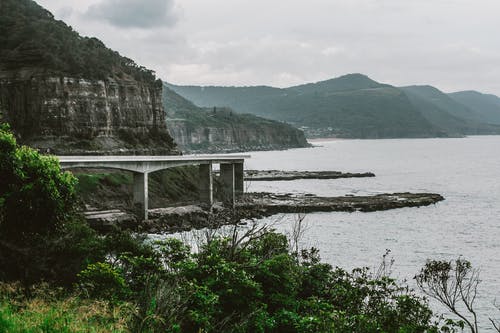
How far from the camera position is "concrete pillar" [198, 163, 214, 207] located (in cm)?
7900

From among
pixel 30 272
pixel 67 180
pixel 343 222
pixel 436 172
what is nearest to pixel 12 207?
pixel 67 180

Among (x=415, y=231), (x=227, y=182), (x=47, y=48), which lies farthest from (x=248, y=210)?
(x=47, y=48)

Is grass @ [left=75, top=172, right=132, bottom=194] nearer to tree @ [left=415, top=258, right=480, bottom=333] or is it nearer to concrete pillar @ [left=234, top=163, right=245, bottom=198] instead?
concrete pillar @ [left=234, top=163, right=245, bottom=198]

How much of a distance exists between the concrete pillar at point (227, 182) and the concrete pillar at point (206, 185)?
3.32 meters

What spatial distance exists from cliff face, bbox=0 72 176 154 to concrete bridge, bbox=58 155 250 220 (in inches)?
646

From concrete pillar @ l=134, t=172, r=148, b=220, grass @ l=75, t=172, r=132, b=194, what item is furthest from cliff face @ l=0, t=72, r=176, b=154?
concrete pillar @ l=134, t=172, r=148, b=220

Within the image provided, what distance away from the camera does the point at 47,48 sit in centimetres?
9269

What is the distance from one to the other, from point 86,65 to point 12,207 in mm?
75129

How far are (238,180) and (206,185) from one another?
10.3 meters

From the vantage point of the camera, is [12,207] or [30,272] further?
[12,207]

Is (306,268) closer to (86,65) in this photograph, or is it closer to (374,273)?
(374,273)

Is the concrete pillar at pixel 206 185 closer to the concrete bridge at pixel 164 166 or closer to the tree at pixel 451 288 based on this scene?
the concrete bridge at pixel 164 166

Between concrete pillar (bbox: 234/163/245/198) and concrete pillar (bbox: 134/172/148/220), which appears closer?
concrete pillar (bbox: 134/172/148/220)

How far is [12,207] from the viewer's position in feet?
82.3
